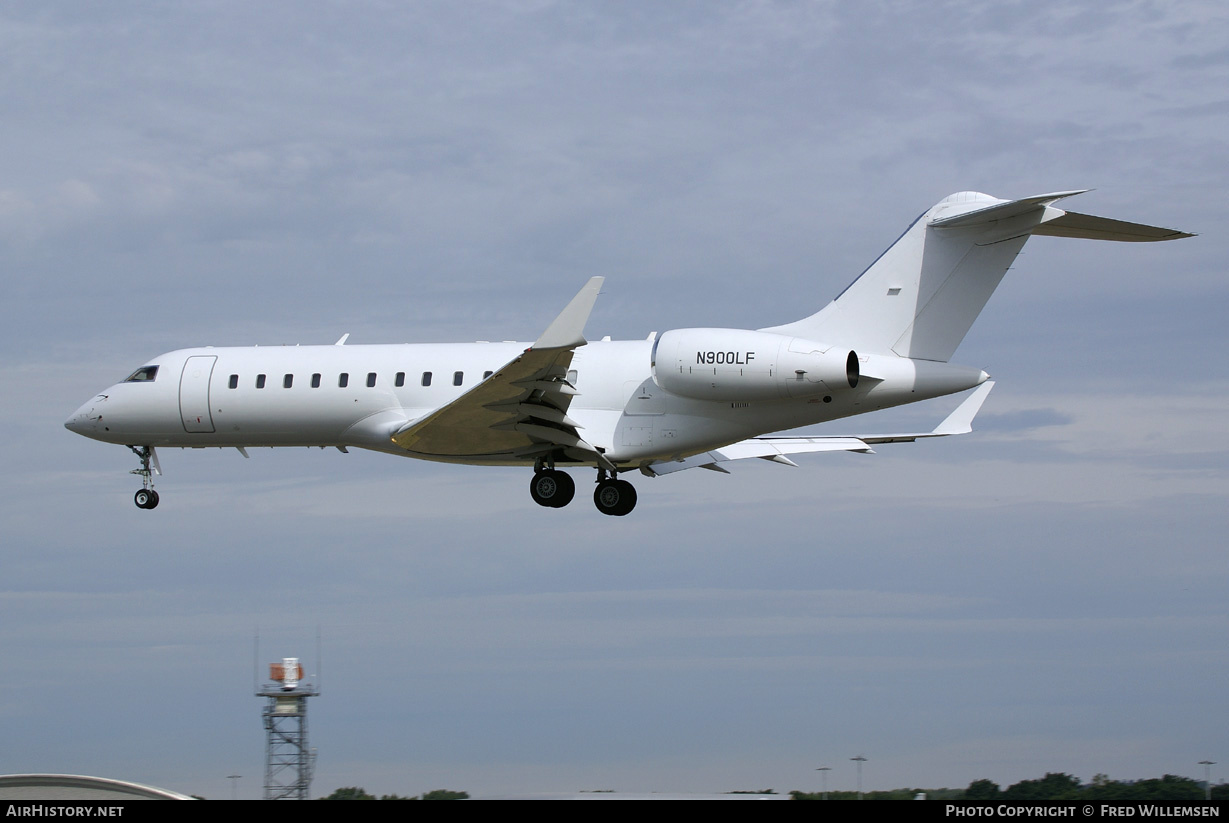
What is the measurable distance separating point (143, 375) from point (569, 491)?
29.7ft

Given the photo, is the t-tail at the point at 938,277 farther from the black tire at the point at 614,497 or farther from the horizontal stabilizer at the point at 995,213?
the black tire at the point at 614,497

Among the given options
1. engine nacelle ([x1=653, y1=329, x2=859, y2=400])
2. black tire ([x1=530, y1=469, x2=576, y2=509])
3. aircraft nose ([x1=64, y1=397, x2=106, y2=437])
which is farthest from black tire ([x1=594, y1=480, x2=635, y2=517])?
aircraft nose ([x1=64, y1=397, x2=106, y2=437])

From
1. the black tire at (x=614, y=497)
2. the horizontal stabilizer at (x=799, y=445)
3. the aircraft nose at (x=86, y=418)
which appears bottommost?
the black tire at (x=614, y=497)

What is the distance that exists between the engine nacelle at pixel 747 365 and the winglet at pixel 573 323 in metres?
2.29

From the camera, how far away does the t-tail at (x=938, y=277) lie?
2003 centimetres

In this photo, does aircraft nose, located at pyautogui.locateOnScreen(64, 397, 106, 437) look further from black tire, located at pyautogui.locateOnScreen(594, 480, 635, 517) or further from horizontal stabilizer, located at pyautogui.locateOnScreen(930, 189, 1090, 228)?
horizontal stabilizer, located at pyautogui.locateOnScreen(930, 189, 1090, 228)

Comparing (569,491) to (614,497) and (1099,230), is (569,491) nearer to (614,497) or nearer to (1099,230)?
(614,497)

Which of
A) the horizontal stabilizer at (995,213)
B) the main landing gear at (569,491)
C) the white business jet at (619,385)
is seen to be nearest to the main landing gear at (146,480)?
the white business jet at (619,385)

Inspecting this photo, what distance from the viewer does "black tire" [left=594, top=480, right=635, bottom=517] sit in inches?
918

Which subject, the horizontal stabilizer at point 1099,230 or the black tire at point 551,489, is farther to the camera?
the black tire at point 551,489

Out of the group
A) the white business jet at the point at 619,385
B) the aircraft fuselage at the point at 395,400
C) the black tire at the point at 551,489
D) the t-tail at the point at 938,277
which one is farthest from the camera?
the black tire at the point at 551,489

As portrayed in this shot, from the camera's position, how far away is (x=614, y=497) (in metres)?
23.3
